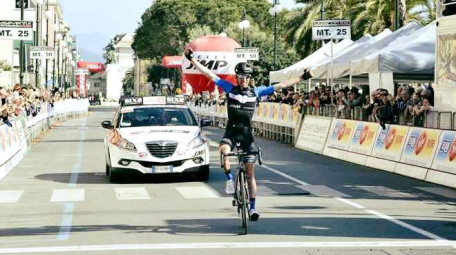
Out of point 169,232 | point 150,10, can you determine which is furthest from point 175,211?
point 150,10

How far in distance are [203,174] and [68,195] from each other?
331 cm

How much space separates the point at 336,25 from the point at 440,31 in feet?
16.4

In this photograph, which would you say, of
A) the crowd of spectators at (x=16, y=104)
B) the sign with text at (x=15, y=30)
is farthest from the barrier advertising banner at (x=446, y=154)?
the sign with text at (x=15, y=30)

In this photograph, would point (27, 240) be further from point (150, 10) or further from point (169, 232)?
point (150, 10)

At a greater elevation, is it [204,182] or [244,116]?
[244,116]

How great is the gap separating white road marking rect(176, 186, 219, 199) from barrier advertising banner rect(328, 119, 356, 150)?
8.11 metres

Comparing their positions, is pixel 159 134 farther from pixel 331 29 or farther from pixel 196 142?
pixel 331 29

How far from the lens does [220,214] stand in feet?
44.9

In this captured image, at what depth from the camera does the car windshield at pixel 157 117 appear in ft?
66.1

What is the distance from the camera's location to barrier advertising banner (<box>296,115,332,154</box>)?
2783cm

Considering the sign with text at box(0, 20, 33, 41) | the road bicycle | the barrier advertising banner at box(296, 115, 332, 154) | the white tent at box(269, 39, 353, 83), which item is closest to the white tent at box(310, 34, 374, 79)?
the white tent at box(269, 39, 353, 83)

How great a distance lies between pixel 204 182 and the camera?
1895 centimetres

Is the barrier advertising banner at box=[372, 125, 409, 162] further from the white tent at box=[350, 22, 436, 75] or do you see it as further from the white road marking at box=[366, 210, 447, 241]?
the white road marking at box=[366, 210, 447, 241]

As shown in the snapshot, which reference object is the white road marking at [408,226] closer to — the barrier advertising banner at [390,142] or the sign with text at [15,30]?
the barrier advertising banner at [390,142]
